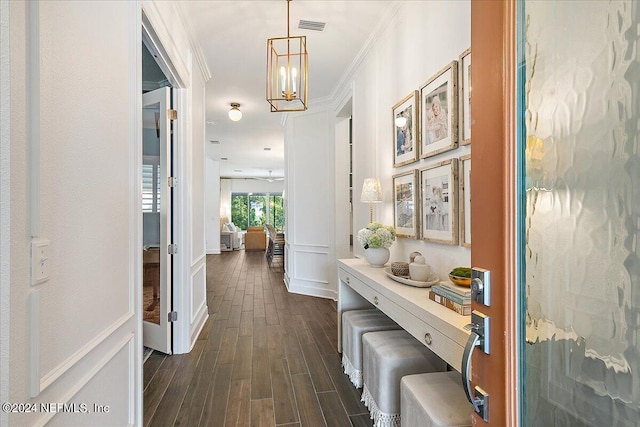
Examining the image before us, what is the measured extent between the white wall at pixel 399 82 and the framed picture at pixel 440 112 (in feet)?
0.20

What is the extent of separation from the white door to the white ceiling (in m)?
0.76

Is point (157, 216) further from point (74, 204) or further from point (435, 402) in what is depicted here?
point (435, 402)

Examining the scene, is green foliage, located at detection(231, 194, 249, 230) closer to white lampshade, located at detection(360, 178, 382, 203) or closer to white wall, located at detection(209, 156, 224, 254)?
white wall, located at detection(209, 156, 224, 254)

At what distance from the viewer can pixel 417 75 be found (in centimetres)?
231

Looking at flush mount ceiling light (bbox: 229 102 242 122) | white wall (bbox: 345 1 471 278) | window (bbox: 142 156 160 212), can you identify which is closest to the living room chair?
flush mount ceiling light (bbox: 229 102 242 122)

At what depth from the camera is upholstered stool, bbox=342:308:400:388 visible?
2252 mm

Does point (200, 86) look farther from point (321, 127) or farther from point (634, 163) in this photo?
point (634, 163)

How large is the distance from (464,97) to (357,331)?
1.64 meters

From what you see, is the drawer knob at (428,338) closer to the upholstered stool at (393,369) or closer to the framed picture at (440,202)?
the upholstered stool at (393,369)

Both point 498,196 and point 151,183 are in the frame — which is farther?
point 151,183

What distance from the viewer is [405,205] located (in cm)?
249

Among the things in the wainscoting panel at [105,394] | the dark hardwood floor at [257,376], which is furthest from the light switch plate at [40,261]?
the dark hardwood floor at [257,376]

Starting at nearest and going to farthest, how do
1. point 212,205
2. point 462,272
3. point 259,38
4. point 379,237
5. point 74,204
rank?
1. point 74,204
2. point 462,272
3. point 379,237
4. point 259,38
5. point 212,205

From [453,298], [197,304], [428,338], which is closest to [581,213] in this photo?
[453,298]
